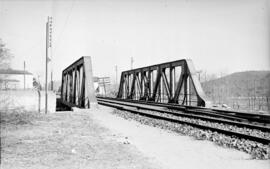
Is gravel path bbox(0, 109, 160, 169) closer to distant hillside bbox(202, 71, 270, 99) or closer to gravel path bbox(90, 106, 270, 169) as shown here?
gravel path bbox(90, 106, 270, 169)

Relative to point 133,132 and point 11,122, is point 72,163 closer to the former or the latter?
point 133,132

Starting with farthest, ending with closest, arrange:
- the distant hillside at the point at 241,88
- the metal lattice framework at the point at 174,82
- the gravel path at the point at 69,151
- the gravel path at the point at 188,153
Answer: the distant hillside at the point at 241,88 → the metal lattice framework at the point at 174,82 → the gravel path at the point at 188,153 → the gravel path at the point at 69,151

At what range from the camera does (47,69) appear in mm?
16281

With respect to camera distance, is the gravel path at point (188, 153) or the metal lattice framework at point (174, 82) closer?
the gravel path at point (188, 153)

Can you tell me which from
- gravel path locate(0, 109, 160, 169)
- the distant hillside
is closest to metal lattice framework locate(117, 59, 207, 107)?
the distant hillside

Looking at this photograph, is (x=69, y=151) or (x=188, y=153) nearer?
(x=69, y=151)

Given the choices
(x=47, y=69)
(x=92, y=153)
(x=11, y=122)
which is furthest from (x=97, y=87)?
(x=92, y=153)

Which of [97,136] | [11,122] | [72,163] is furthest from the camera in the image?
[11,122]

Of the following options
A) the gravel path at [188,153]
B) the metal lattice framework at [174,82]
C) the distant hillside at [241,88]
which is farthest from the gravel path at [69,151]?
the distant hillside at [241,88]

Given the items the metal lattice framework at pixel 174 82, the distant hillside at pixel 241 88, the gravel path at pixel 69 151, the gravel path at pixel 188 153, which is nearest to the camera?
the gravel path at pixel 69 151

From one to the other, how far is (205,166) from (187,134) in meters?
3.68

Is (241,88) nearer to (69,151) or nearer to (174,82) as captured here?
(174,82)

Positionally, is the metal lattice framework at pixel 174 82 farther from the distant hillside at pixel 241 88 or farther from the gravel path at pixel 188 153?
the gravel path at pixel 188 153

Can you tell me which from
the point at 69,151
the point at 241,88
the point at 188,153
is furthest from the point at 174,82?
the point at 241,88
